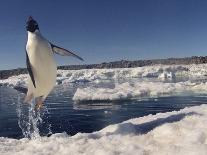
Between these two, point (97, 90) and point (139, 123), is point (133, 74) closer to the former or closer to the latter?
point (97, 90)

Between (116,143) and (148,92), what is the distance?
83.6 ft

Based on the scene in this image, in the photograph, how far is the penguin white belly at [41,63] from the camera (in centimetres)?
1009

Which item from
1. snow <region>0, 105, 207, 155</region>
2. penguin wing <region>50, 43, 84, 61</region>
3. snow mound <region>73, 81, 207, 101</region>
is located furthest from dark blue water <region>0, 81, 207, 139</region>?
snow <region>0, 105, 207, 155</region>

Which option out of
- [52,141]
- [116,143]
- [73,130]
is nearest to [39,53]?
[52,141]

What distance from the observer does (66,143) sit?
30.2 ft

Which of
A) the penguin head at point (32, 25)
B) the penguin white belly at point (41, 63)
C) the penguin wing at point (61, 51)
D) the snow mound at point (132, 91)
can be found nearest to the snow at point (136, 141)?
the penguin white belly at point (41, 63)

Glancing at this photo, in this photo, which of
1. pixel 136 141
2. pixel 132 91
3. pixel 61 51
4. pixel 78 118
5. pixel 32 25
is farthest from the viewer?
pixel 132 91

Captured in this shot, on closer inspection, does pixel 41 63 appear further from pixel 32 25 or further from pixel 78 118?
pixel 78 118

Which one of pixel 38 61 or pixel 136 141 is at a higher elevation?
pixel 38 61

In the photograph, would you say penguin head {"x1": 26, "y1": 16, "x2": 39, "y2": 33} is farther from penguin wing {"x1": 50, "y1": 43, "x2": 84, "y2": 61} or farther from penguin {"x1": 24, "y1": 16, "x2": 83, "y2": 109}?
penguin wing {"x1": 50, "y1": 43, "x2": 84, "y2": 61}

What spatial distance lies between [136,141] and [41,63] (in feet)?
10.5

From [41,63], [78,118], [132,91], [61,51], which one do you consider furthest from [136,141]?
[132,91]

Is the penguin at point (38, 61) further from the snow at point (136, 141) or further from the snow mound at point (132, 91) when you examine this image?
the snow mound at point (132, 91)

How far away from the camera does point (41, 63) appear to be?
1020 centimetres
